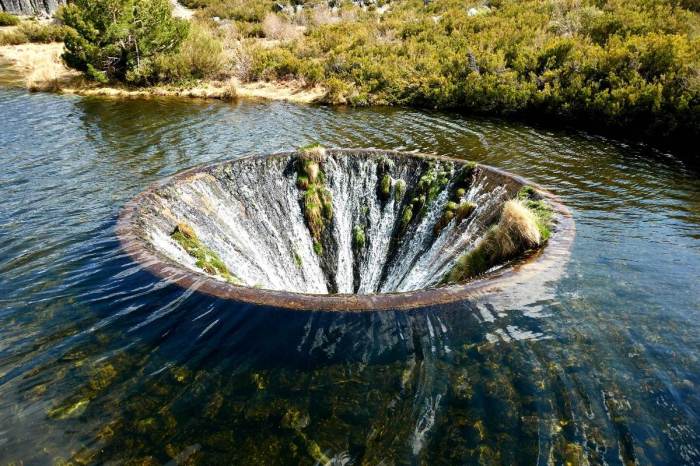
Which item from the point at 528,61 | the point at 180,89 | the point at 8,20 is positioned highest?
the point at 528,61

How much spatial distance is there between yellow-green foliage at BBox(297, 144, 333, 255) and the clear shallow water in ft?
16.7

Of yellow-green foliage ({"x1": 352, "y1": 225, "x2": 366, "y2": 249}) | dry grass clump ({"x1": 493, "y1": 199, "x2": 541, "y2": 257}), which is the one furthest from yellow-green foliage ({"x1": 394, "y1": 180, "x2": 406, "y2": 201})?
dry grass clump ({"x1": 493, "y1": 199, "x2": 541, "y2": 257})

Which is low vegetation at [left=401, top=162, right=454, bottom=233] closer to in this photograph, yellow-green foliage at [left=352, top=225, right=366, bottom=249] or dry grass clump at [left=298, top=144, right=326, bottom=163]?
yellow-green foliage at [left=352, top=225, right=366, bottom=249]

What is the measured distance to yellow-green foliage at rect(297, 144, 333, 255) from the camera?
1313 centimetres

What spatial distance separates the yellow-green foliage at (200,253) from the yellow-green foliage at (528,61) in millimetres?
15626

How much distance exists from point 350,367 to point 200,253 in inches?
203

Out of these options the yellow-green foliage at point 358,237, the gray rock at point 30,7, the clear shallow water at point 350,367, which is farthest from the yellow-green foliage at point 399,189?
the gray rock at point 30,7

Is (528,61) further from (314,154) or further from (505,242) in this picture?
(505,242)

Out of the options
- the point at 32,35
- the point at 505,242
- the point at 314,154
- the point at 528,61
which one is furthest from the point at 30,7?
the point at 505,242

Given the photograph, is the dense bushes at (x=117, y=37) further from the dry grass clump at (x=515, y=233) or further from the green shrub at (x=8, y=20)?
the green shrub at (x=8, y=20)

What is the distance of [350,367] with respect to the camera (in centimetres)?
605

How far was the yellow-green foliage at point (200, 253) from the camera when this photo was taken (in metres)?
9.68

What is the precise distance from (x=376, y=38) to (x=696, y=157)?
909 inches

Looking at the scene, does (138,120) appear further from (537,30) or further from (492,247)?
(537,30)
